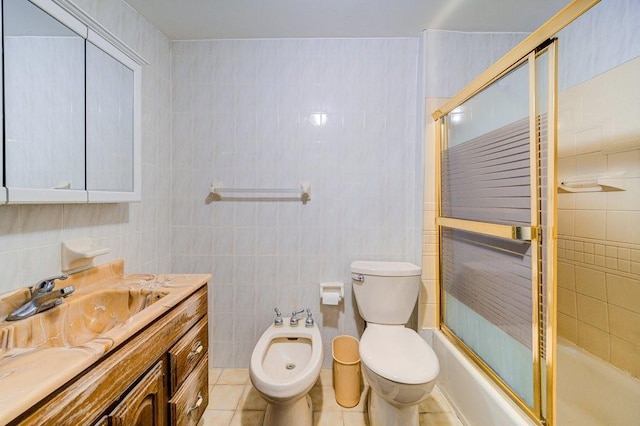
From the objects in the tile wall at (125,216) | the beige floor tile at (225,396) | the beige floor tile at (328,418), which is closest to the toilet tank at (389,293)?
the beige floor tile at (328,418)

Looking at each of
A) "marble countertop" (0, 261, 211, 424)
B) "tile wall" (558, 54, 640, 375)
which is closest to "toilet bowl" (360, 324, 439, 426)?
"tile wall" (558, 54, 640, 375)

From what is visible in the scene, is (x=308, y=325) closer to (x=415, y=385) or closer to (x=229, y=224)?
(x=415, y=385)

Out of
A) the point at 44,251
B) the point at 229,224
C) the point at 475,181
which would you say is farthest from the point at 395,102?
the point at 44,251

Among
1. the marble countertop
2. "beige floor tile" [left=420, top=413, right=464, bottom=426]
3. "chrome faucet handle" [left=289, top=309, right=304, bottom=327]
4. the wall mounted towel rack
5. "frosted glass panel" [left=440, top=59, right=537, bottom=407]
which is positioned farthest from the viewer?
the wall mounted towel rack

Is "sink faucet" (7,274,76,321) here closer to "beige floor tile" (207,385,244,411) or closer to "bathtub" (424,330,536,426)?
"beige floor tile" (207,385,244,411)

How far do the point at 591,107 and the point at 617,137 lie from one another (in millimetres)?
199

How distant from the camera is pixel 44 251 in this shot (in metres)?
1.01

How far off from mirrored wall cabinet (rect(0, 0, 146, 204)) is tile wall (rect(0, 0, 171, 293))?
122 millimetres

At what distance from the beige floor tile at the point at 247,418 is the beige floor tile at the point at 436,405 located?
88 centimetres

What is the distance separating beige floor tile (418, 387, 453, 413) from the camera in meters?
1.50

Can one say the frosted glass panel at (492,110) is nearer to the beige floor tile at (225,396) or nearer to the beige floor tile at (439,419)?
the beige floor tile at (439,419)

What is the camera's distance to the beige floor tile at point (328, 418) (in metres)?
1.42

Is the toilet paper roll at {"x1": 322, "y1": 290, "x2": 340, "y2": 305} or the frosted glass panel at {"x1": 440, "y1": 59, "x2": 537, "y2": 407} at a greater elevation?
the frosted glass panel at {"x1": 440, "y1": 59, "x2": 537, "y2": 407}

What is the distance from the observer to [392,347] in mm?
1387
